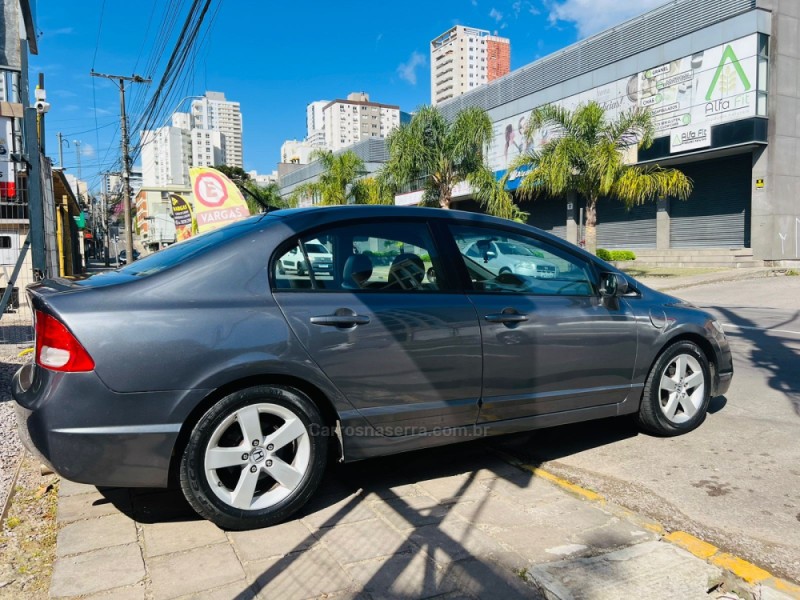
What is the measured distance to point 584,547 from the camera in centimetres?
290

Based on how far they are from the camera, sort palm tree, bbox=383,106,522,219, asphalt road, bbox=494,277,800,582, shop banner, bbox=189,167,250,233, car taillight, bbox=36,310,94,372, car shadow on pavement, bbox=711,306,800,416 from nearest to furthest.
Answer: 1. car taillight, bbox=36,310,94,372
2. asphalt road, bbox=494,277,800,582
3. car shadow on pavement, bbox=711,306,800,416
4. shop banner, bbox=189,167,250,233
5. palm tree, bbox=383,106,522,219

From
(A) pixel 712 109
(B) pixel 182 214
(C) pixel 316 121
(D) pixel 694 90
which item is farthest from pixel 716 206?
(C) pixel 316 121

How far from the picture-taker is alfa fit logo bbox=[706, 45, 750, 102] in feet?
69.7

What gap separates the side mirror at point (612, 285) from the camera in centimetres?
413

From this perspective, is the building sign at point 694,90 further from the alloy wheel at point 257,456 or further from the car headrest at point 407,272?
the alloy wheel at point 257,456

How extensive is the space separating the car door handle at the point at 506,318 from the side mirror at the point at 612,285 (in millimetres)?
773

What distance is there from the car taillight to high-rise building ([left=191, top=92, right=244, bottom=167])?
59.5 feet

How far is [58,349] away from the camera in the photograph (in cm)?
280

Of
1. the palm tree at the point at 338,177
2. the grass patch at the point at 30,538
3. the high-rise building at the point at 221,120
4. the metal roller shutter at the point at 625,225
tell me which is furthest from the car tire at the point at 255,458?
the palm tree at the point at 338,177

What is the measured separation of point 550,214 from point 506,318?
29.7m

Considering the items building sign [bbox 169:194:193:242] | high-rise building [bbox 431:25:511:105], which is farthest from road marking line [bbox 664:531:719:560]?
high-rise building [bbox 431:25:511:105]

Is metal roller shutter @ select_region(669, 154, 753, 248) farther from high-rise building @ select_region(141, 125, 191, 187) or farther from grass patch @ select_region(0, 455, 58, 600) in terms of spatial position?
high-rise building @ select_region(141, 125, 191, 187)

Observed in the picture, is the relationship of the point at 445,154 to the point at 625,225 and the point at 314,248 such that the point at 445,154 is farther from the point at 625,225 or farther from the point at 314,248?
the point at 314,248

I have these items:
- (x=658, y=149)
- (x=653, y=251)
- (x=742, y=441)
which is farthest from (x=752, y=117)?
(x=742, y=441)
